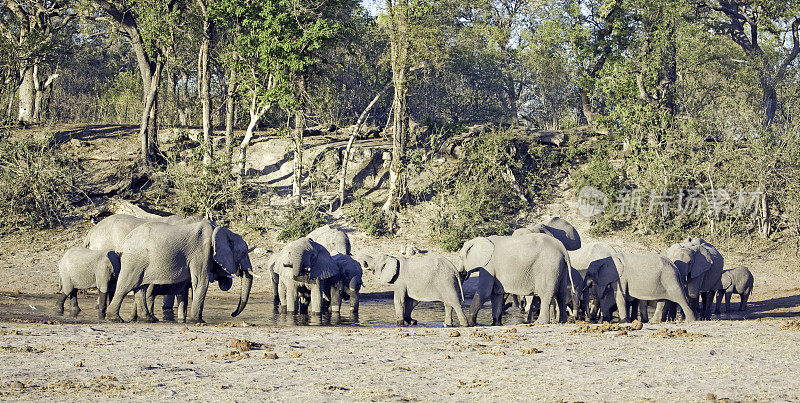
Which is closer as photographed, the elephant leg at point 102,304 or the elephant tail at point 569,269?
the elephant leg at point 102,304

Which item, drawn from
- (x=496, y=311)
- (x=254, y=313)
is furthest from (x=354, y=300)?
(x=496, y=311)

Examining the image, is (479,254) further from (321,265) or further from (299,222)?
(299,222)

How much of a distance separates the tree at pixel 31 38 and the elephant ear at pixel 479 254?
20416 millimetres

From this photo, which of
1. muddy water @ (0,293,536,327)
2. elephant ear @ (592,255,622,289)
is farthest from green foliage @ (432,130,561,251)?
elephant ear @ (592,255,622,289)

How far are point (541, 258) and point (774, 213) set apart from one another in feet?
51.9

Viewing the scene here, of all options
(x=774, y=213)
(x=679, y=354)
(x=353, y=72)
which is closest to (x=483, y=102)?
(x=353, y=72)

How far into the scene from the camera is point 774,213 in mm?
26453

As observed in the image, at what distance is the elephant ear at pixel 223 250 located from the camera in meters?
13.6

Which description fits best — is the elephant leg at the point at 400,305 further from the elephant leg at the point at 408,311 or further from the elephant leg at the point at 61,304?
the elephant leg at the point at 61,304

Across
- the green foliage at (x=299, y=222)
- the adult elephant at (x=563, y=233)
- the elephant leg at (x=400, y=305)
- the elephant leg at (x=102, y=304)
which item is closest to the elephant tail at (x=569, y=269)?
the adult elephant at (x=563, y=233)

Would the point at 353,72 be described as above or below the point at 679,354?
above

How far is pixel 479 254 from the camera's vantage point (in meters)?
14.2

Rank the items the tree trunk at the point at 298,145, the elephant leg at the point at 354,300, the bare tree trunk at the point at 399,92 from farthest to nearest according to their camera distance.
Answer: the tree trunk at the point at 298,145 → the bare tree trunk at the point at 399,92 → the elephant leg at the point at 354,300

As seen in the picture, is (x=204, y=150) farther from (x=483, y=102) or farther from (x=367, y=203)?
(x=483, y=102)
